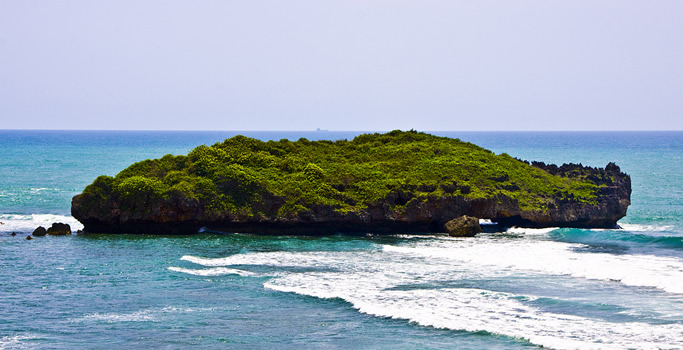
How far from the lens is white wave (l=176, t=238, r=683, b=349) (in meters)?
21.5

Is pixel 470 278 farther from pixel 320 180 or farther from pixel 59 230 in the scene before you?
pixel 59 230

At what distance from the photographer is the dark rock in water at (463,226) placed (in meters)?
39.4

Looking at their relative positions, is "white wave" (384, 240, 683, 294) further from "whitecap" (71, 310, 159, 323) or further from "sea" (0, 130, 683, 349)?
"whitecap" (71, 310, 159, 323)

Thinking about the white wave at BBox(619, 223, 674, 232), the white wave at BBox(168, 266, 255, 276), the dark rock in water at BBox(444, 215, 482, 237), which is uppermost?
the dark rock in water at BBox(444, 215, 482, 237)

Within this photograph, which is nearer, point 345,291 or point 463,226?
point 345,291

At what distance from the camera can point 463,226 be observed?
129ft

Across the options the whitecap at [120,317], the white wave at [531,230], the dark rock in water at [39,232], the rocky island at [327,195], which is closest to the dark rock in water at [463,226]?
the rocky island at [327,195]

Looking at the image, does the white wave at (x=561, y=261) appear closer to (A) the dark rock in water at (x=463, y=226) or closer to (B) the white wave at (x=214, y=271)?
(A) the dark rock in water at (x=463, y=226)

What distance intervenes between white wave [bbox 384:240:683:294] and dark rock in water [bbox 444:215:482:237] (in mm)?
1893

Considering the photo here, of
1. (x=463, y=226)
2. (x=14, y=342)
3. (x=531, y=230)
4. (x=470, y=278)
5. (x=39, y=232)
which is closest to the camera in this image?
(x=14, y=342)

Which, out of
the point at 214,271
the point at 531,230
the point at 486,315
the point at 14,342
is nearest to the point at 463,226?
the point at 531,230

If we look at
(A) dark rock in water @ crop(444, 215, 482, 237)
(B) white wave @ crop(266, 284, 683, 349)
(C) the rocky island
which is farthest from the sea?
(C) the rocky island

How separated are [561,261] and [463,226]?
7.74 m

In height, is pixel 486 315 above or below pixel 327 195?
below
